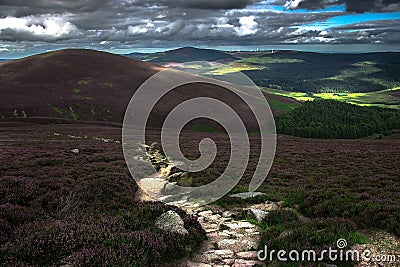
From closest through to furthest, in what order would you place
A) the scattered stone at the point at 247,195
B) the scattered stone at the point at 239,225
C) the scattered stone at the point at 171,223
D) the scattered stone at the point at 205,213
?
the scattered stone at the point at 171,223 → the scattered stone at the point at 239,225 → the scattered stone at the point at 205,213 → the scattered stone at the point at 247,195

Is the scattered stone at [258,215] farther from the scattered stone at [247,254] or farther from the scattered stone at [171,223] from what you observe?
the scattered stone at [171,223]

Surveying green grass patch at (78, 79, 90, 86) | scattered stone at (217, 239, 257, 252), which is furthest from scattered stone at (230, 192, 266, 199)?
green grass patch at (78, 79, 90, 86)

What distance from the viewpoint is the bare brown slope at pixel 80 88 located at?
274ft

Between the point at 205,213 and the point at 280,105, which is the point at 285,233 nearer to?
the point at 205,213

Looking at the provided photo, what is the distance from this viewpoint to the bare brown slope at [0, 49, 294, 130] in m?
83.6

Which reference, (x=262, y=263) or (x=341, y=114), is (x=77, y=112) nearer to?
(x=262, y=263)

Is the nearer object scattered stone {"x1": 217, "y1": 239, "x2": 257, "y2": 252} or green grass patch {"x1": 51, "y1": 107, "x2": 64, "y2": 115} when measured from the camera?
scattered stone {"x1": 217, "y1": 239, "x2": 257, "y2": 252}

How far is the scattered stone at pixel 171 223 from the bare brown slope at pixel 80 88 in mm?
71213

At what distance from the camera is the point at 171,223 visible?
9.48m

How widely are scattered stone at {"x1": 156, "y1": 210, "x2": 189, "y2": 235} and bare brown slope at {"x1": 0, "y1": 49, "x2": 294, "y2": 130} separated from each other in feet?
234

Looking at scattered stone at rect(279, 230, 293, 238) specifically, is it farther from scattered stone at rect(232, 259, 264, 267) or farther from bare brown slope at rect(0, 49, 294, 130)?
bare brown slope at rect(0, 49, 294, 130)

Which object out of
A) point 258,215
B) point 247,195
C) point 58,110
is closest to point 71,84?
point 58,110

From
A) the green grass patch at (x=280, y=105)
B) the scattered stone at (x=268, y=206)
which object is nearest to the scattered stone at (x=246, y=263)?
the scattered stone at (x=268, y=206)

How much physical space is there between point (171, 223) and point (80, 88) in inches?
3856
